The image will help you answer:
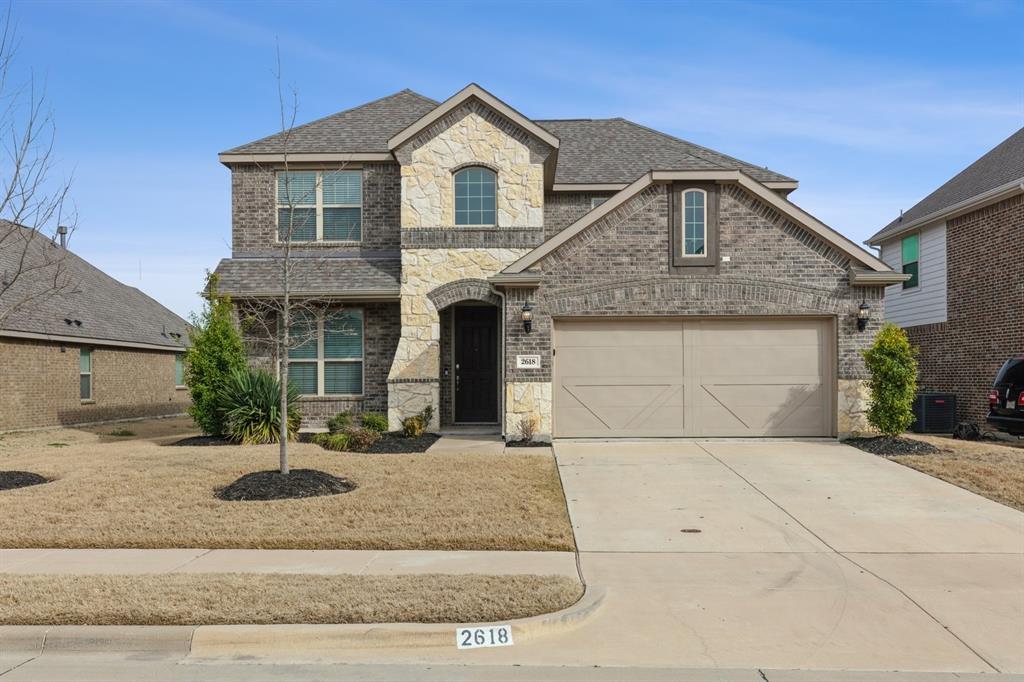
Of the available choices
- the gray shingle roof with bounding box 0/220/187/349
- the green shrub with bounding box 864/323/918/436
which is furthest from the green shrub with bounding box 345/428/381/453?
the green shrub with bounding box 864/323/918/436

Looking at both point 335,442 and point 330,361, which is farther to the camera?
point 330,361

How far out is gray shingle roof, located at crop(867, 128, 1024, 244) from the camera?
59.4 feet

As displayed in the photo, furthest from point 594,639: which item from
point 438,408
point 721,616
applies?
point 438,408

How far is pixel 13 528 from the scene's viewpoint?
28.6 feet

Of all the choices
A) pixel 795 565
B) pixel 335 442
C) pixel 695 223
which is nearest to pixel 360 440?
pixel 335 442

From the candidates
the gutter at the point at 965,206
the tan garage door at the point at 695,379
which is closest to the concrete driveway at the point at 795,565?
the tan garage door at the point at 695,379

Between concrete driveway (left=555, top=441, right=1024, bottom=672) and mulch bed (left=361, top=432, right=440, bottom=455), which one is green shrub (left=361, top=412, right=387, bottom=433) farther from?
concrete driveway (left=555, top=441, right=1024, bottom=672)

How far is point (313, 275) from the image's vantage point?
17.2 metres

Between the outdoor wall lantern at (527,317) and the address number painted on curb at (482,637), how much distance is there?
9261mm

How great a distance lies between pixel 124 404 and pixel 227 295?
11.3 meters

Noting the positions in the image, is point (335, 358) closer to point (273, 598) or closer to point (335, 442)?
point (335, 442)

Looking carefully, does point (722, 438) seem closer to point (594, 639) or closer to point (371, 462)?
point (371, 462)

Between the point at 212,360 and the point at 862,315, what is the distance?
12795mm

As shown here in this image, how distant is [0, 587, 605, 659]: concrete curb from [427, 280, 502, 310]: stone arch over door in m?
11.3
